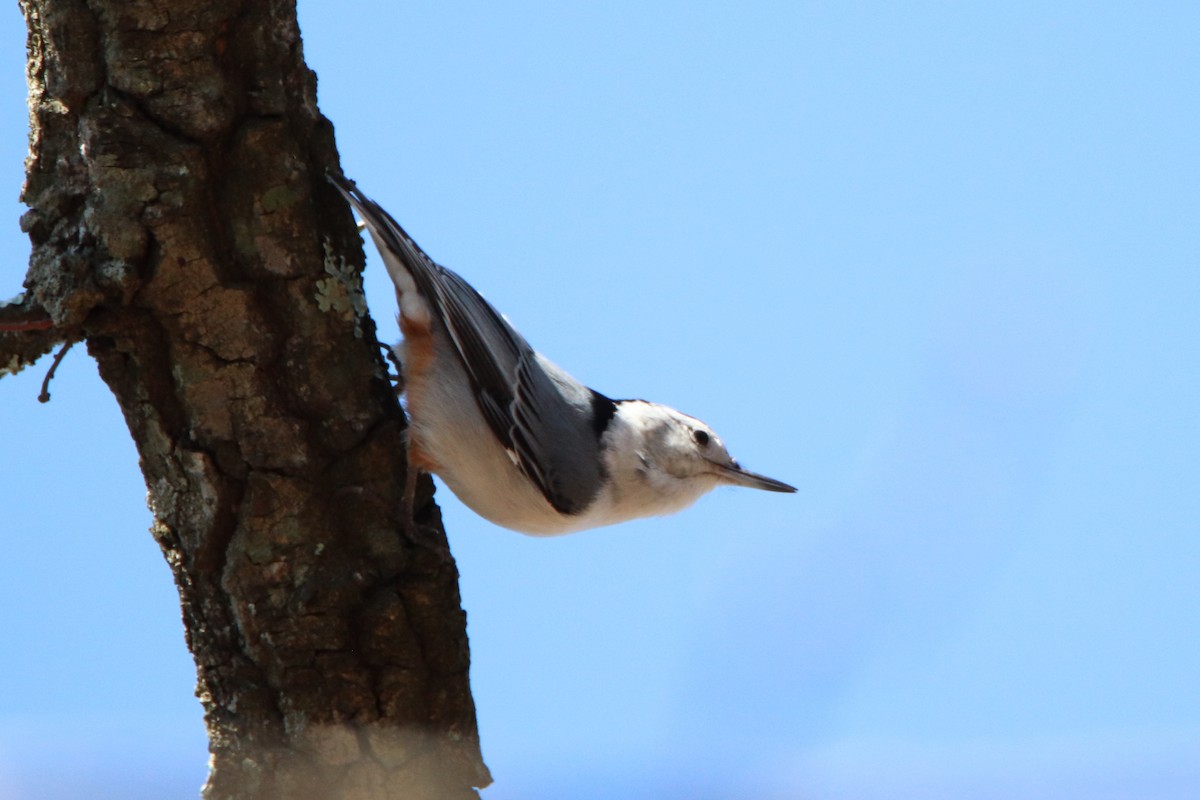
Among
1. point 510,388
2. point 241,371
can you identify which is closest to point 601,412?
point 510,388

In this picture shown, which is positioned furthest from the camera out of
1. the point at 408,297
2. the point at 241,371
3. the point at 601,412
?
the point at 601,412

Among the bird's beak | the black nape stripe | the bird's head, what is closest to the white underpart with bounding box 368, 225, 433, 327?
the black nape stripe

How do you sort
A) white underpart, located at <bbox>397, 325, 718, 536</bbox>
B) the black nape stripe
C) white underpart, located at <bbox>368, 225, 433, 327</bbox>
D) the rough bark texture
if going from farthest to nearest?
the black nape stripe < white underpart, located at <bbox>368, 225, 433, 327</bbox> < white underpart, located at <bbox>397, 325, 718, 536</bbox> < the rough bark texture

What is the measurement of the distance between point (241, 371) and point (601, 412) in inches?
42.6

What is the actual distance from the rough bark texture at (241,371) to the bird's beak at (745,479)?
3.52 ft

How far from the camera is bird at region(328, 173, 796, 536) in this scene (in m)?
2.43

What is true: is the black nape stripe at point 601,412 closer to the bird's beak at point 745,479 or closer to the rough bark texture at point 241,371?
the bird's beak at point 745,479

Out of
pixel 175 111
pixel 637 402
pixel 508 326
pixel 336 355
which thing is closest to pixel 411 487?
pixel 336 355

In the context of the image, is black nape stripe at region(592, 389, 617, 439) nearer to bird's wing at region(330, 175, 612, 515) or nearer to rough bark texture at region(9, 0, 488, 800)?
bird's wing at region(330, 175, 612, 515)

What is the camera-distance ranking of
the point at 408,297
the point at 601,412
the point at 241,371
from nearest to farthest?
the point at 241,371 → the point at 408,297 → the point at 601,412

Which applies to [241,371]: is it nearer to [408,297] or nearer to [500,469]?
[408,297]

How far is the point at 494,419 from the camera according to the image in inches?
99.8

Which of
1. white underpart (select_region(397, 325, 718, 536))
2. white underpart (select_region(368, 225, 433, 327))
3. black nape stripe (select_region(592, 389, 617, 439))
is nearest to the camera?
white underpart (select_region(397, 325, 718, 536))

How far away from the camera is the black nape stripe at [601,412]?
2.82 meters
